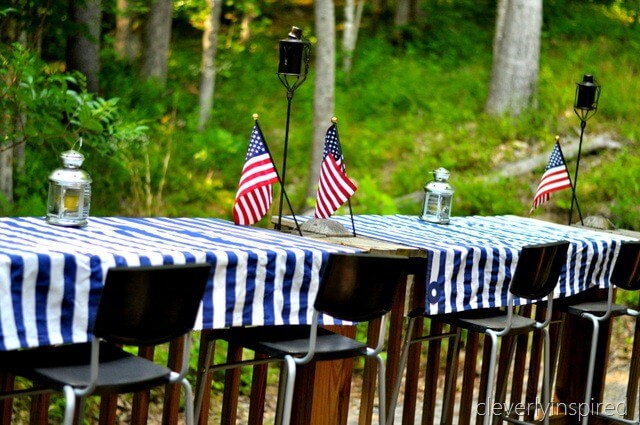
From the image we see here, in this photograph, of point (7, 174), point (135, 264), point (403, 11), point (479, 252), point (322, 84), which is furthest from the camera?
point (403, 11)

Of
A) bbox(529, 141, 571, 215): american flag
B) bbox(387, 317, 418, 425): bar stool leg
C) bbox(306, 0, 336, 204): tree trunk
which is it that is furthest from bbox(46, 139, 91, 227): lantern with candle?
bbox(306, 0, 336, 204): tree trunk

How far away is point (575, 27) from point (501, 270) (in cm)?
1445

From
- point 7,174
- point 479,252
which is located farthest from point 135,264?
point 7,174

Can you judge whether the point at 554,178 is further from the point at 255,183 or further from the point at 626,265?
the point at 255,183

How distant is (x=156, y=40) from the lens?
1638cm

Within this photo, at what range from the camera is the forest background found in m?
8.78

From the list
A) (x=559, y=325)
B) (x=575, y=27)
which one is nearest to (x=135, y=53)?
(x=575, y=27)

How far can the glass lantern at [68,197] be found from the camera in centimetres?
441

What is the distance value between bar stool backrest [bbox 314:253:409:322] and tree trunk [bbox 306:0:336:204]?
901cm

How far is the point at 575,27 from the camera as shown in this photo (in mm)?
18797

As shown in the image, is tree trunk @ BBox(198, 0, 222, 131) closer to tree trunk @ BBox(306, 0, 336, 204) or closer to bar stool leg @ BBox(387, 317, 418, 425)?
tree trunk @ BBox(306, 0, 336, 204)

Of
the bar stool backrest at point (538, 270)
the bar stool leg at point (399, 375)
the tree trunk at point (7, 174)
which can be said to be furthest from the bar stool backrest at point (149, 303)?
the tree trunk at point (7, 174)

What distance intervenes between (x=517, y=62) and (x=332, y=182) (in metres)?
10.5

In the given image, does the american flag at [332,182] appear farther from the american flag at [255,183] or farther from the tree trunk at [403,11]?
the tree trunk at [403,11]
